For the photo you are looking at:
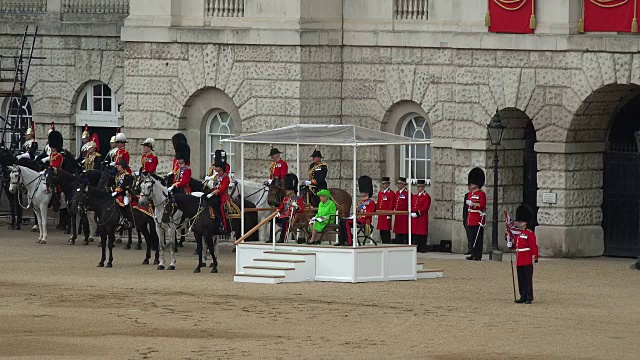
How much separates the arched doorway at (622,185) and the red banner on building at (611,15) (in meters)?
1.84

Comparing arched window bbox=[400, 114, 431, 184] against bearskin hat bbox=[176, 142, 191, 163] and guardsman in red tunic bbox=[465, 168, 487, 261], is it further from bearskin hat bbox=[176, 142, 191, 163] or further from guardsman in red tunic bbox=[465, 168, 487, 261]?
bearskin hat bbox=[176, 142, 191, 163]

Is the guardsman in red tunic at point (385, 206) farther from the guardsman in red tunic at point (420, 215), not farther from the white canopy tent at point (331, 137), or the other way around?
the white canopy tent at point (331, 137)

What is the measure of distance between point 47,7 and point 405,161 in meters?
9.30

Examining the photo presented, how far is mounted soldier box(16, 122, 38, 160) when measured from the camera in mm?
41875

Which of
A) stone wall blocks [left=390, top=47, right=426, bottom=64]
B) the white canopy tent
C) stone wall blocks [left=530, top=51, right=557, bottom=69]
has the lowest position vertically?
the white canopy tent

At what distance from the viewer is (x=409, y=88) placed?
38.6 meters

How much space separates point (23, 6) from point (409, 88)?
1015 centimetres

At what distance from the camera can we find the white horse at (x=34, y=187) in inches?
1582

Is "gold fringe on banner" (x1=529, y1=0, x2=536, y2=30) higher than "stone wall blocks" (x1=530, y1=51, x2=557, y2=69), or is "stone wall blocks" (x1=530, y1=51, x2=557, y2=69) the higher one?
"gold fringe on banner" (x1=529, y1=0, x2=536, y2=30)

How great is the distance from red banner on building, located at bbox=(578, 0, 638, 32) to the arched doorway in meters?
1.84

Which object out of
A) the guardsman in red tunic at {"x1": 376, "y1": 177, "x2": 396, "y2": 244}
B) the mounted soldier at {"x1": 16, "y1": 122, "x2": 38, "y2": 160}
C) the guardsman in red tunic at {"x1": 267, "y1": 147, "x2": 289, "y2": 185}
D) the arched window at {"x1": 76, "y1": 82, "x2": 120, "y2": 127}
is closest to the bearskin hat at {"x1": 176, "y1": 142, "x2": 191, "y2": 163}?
the guardsman in red tunic at {"x1": 267, "y1": 147, "x2": 289, "y2": 185}

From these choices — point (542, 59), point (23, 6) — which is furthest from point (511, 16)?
point (23, 6)

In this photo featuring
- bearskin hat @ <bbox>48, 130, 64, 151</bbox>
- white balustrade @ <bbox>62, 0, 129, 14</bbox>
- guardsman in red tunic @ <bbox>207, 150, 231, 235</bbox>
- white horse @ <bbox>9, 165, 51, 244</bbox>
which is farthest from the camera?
white balustrade @ <bbox>62, 0, 129, 14</bbox>

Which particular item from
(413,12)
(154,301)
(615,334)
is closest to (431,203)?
(413,12)
